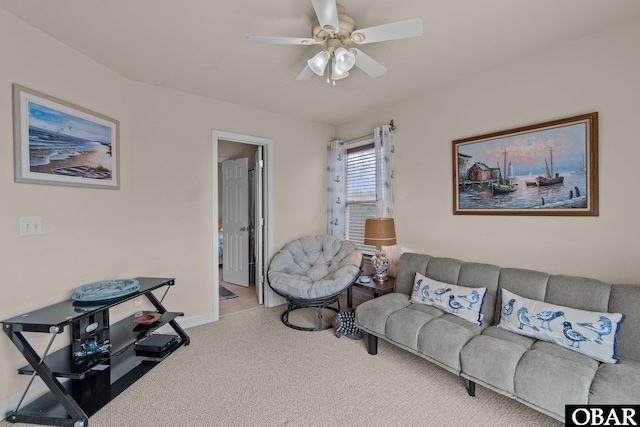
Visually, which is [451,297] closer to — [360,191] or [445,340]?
[445,340]

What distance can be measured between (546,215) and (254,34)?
2683 millimetres

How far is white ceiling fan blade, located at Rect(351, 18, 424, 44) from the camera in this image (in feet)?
5.21

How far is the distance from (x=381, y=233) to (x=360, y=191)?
1.04m

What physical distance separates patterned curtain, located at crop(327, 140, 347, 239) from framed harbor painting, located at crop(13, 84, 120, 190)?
8.49 ft

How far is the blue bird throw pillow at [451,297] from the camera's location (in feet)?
7.65

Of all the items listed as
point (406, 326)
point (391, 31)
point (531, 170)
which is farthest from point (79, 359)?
point (531, 170)

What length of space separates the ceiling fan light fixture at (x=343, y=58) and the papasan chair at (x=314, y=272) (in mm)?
2021

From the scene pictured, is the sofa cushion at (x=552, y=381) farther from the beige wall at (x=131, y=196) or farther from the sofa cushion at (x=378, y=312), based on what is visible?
the beige wall at (x=131, y=196)

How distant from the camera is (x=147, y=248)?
2953 mm

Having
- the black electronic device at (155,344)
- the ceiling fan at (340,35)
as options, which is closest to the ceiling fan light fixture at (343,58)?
the ceiling fan at (340,35)

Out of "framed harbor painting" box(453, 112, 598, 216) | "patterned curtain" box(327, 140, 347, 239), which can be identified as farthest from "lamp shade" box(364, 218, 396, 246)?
"patterned curtain" box(327, 140, 347, 239)

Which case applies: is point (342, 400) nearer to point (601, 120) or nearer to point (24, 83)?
point (601, 120)

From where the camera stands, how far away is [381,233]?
321 centimetres

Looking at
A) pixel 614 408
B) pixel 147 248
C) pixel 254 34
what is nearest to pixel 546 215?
pixel 614 408
